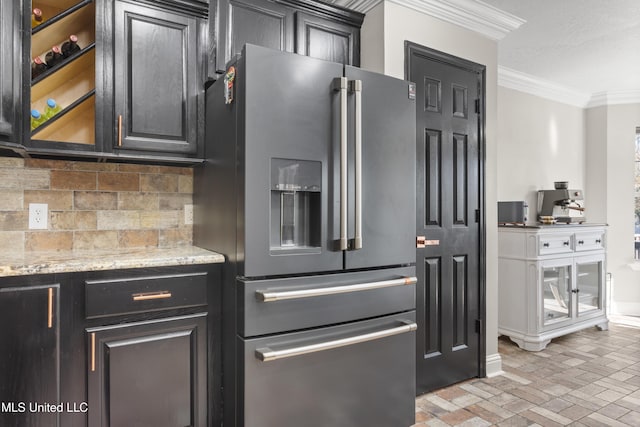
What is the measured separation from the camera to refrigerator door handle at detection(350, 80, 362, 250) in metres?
1.89

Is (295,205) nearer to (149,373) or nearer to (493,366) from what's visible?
(149,373)

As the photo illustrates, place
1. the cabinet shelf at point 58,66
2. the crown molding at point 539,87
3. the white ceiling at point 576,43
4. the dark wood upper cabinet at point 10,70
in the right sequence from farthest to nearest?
the crown molding at point 539,87
the white ceiling at point 576,43
the cabinet shelf at point 58,66
the dark wood upper cabinet at point 10,70

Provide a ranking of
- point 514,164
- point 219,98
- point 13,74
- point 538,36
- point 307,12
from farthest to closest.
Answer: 1. point 514,164
2. point 538,36
3. point 307,12
4. point 219,98
5. point 13,74

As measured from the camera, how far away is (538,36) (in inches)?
129

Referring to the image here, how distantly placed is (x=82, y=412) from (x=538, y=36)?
3936 mm

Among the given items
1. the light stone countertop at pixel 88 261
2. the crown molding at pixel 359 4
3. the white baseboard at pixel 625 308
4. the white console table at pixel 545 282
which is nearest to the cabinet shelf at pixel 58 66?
the light stone countertop at pixel 88 261

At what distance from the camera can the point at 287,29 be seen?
233 centimetres

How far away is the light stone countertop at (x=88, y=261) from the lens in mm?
1515

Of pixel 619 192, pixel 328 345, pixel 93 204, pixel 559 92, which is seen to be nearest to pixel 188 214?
pixel 93 204

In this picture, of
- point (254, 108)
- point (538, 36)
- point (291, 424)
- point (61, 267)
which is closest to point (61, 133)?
point (61, 267)

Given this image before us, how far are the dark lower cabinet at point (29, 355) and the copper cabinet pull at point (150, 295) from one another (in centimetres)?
28

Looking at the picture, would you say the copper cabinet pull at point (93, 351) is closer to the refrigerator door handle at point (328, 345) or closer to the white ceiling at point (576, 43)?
the refrigerator door handle at point (328, 345)

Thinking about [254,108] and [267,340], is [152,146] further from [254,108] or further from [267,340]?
[267,340]

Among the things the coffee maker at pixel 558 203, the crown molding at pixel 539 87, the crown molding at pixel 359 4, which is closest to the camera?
the crown molding at pixel 359 4
